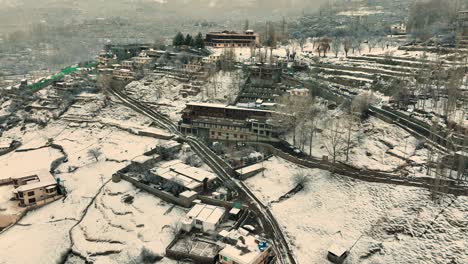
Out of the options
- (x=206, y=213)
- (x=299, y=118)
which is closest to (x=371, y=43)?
(x=299, y=118)

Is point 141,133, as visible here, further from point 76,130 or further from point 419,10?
point 419,10

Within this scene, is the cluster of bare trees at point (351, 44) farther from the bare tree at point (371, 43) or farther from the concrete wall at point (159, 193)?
the concrete wall at point (159, 193)

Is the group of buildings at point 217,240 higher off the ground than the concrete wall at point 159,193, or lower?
lower

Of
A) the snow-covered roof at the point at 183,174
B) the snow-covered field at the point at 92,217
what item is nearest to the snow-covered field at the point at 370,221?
the snow-covered roof at the point at 183,174

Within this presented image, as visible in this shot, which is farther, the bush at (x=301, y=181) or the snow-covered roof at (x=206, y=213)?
the bush at (x=301, y=181)

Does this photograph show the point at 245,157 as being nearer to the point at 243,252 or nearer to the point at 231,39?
the point at 243,252

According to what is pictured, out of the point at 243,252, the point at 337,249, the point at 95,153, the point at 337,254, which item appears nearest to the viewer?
the point at 337,254

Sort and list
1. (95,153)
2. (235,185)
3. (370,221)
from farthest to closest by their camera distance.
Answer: (95,153) → (235,185) → (370,221)
